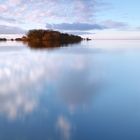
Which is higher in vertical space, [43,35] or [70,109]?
[70,109]

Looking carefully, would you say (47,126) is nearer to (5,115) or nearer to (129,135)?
(5,115)

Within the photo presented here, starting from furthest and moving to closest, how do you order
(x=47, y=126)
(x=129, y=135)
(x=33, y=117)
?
(x=33, y=117) → (x=47, y=126) → (x=129, y=135)

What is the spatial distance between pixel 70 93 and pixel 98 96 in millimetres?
451

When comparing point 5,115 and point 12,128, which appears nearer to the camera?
point 12,128

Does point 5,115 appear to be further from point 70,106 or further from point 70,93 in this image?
point 70,93

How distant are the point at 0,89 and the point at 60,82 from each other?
1.14 metres

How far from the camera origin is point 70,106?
363 centimetres

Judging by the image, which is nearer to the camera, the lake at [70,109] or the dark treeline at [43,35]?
the lake at [70,109]

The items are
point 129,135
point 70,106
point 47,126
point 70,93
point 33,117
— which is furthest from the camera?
point 70,93

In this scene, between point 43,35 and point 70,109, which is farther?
point 43,35

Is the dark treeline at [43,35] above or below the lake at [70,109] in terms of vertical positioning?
below

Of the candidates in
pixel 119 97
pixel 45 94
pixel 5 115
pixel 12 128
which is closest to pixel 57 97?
pixel 45 94

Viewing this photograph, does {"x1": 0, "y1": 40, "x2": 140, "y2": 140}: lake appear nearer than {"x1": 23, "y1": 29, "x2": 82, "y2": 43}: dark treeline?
Yes

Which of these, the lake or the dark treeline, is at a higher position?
the lake
